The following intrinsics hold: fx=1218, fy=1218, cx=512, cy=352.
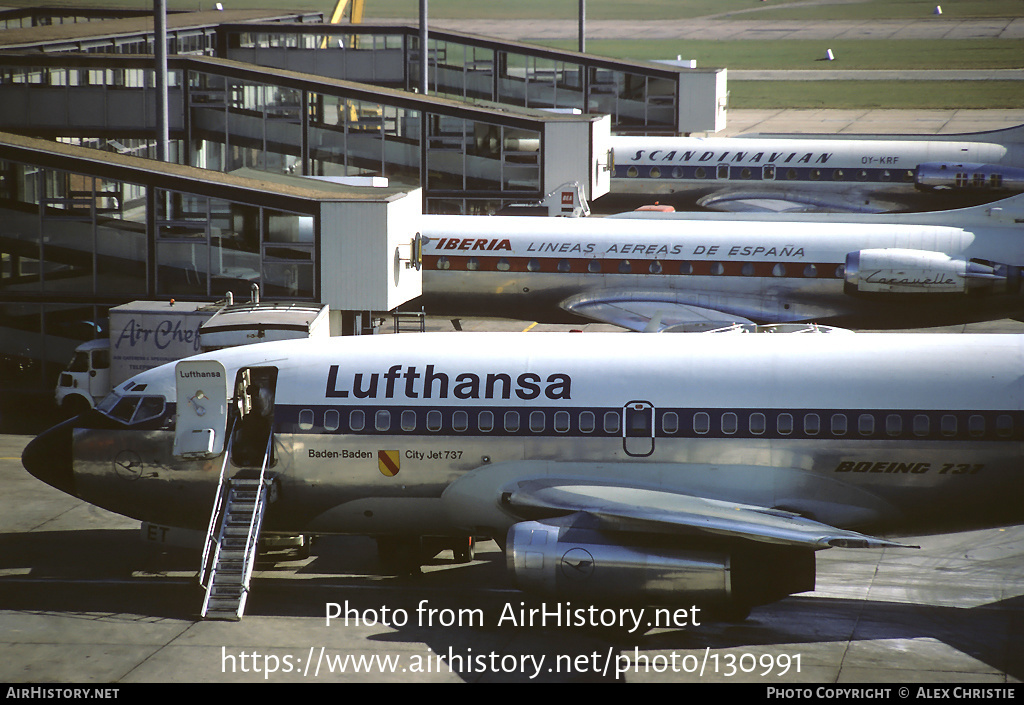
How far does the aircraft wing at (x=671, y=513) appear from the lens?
1989 centimetres

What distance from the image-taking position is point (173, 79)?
52.7 metres

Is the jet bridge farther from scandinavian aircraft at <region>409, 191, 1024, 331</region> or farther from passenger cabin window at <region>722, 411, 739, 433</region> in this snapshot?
passenger cabin window at <region>722, 411, 739, 433</region>

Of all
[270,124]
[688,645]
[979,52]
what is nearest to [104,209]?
[270,124]

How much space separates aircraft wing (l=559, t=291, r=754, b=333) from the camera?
37906 mm

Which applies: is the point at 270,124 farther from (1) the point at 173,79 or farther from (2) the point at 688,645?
(2) the point at 688,645

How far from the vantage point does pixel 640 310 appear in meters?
38.0

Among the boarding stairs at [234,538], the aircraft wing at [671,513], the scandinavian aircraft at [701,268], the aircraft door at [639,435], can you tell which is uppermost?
the scandinavian aircraft at [701,268]

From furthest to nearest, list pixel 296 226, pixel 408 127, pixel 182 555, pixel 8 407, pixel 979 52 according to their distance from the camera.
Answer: pixel 979 52, pixel 408 127, pixel 8 407, pixel 296 226, pixel 182 555

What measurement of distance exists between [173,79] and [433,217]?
18793 mm

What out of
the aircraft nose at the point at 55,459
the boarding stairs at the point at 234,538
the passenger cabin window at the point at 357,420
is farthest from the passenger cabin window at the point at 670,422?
the aircraft nose at the point at 55,459

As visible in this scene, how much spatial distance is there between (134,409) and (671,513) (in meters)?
10.6

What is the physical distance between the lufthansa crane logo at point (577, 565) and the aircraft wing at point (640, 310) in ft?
58.6

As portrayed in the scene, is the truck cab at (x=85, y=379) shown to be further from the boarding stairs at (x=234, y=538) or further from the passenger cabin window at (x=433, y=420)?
the passenger cabin window at (x=433, y=420)

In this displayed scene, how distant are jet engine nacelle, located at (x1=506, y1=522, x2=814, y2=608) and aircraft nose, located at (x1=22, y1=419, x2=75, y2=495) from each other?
899cm
